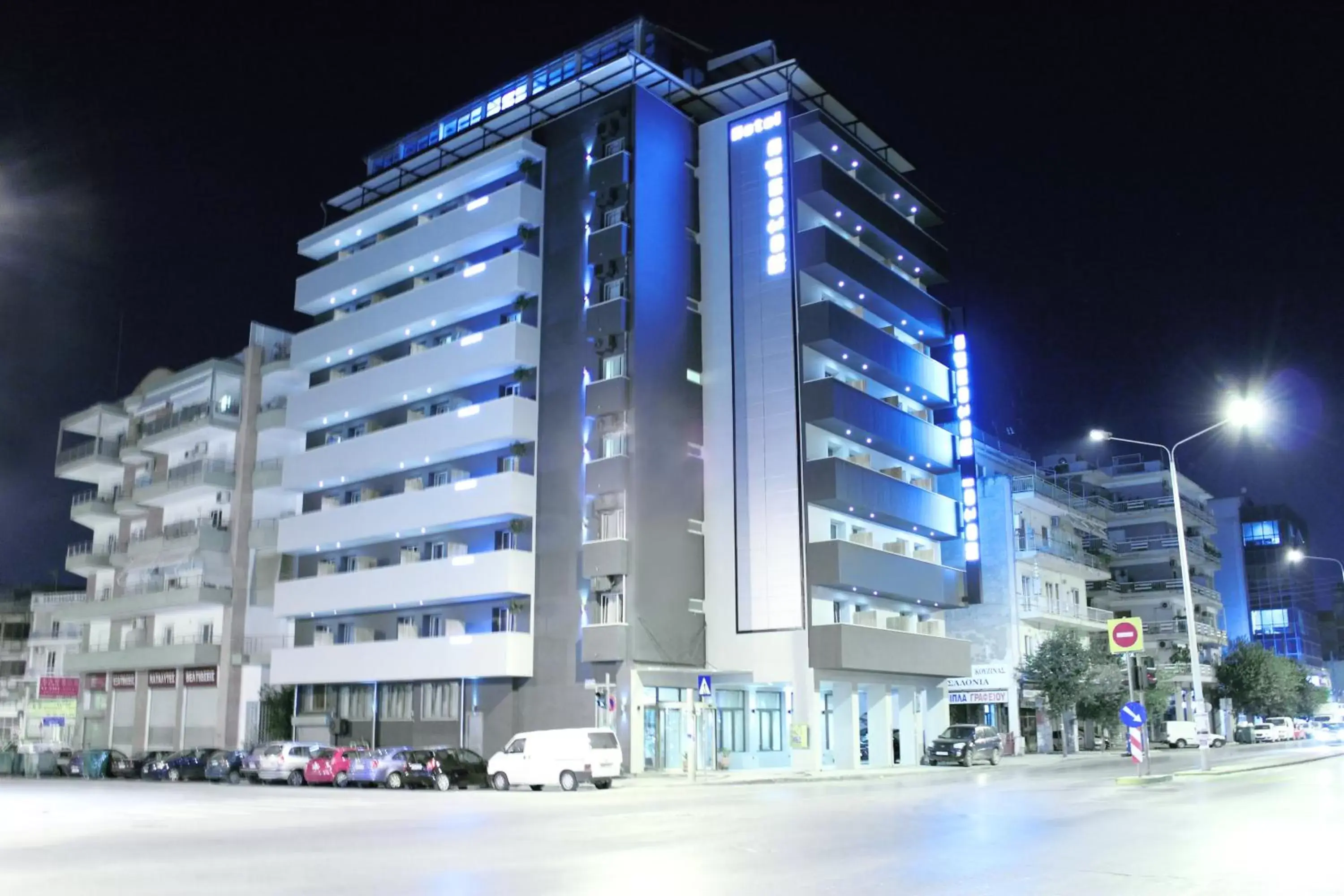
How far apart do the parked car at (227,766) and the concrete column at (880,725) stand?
26.5 metres

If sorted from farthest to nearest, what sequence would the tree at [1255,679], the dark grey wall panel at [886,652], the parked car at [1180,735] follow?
1. the tree at [1255,679]
2. the parked car at [1180,735]
3. the dark grey wall panel at [886,652]

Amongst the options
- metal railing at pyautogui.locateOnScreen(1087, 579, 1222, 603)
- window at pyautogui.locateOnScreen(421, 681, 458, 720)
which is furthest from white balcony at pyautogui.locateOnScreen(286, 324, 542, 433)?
metal railing at pyautogui.locateOnScreen(1087, 579, 1222, 603)

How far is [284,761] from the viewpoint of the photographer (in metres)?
44.0

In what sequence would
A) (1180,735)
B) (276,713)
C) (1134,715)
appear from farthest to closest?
(1180,735), (276,713), (1134,715)

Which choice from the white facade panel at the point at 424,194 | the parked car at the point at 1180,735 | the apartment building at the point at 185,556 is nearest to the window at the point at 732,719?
the white facade panel at the point at 424,194

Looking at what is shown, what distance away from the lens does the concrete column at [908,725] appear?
53062 mm

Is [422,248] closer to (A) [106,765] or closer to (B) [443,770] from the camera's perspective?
(B) [443,770]

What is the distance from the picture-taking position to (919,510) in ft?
179

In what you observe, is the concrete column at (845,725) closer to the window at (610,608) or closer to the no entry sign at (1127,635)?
the window at (610,608)

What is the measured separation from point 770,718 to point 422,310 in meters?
25.4

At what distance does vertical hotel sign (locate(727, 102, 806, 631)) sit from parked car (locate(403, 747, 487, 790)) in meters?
13.6

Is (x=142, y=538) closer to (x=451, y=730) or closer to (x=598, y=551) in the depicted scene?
(x=451, y=730)

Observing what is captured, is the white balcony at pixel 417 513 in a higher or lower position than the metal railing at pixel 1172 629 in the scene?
higher

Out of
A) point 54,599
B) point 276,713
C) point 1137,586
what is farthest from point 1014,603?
point 54,599
